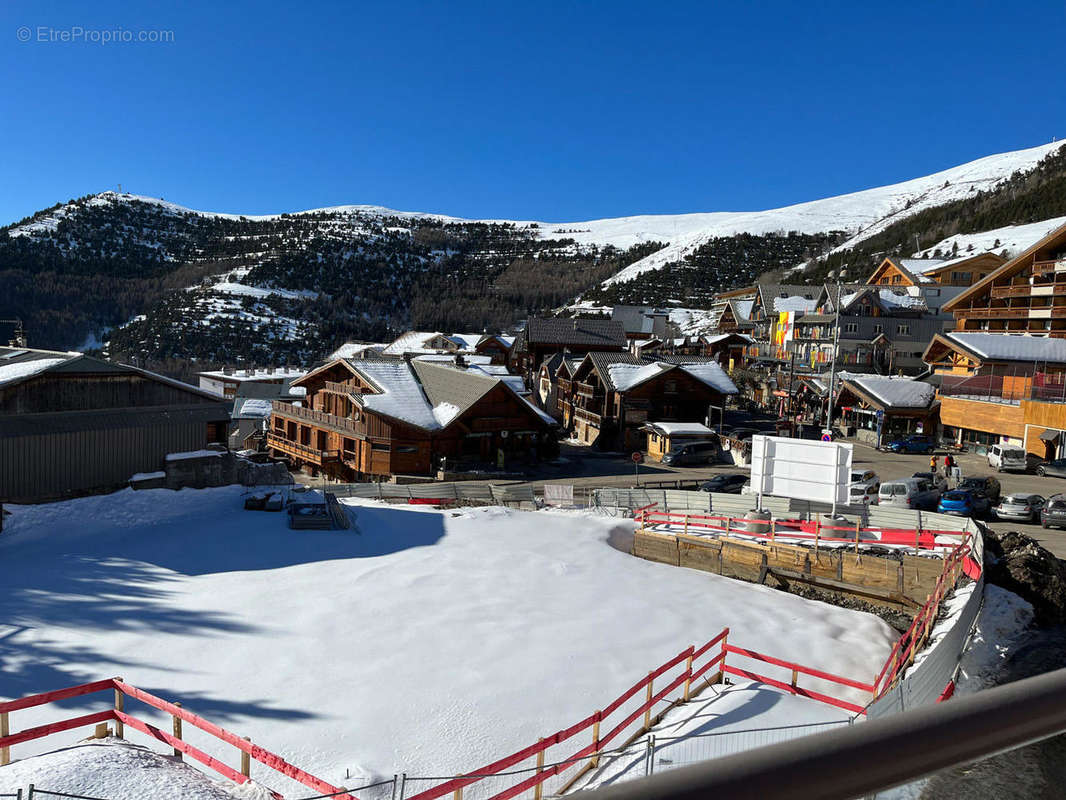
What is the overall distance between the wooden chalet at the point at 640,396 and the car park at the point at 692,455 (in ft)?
15.0

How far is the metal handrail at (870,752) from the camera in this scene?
1.08 m

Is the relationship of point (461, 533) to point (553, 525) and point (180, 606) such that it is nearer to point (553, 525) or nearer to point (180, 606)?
point (553, 525)

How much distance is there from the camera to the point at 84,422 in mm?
24750

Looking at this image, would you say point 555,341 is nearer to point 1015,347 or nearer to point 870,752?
point 1015,347

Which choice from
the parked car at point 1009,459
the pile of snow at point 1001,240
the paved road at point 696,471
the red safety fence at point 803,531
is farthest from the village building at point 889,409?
the pile of snow at point 1001,240

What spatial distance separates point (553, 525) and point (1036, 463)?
96.8ft

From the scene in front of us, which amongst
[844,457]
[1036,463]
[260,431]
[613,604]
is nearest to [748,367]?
[1036,463]

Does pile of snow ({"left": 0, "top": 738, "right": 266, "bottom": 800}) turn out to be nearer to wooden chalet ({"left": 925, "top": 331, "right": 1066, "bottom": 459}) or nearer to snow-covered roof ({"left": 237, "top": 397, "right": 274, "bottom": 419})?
wooden chalet ({"left": 925, "top": 331, "right": 1066, "bottom": 459})

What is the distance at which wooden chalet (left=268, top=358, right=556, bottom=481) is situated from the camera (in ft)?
129

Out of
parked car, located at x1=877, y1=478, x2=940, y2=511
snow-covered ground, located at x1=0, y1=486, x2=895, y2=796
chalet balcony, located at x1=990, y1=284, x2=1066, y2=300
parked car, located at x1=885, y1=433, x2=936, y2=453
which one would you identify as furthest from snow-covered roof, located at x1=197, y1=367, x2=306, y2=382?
chalet balcony, located at x1=990, y1=284, x2=1066, y2=300

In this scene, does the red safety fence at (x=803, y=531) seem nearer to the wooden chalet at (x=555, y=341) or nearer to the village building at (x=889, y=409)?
the village building at (x=889, y=409)

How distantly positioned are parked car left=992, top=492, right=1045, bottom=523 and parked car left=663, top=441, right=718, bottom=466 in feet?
53.8

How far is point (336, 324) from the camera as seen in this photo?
14575 cm

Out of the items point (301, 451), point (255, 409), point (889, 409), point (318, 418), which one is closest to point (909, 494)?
point (889, 409)
